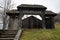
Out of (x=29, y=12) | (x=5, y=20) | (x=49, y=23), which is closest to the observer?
(x=29, y=12)

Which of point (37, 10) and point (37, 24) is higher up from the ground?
point (37, 10)

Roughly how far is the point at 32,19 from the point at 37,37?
36.7 feet

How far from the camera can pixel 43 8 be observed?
21203mm

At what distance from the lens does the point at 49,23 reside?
2452cm

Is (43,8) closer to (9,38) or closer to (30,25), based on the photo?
(30,25)

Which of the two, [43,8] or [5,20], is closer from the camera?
[43,8]

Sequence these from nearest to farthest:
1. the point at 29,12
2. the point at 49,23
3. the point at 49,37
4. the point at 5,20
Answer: the point at 49,37, the point at 29,12, the point at 49,23, the point at 5,20

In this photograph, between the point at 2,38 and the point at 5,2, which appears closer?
the point at 2,38

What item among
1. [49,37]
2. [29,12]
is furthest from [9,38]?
[29,12]

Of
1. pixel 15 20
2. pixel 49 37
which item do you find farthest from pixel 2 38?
pixel 15 20

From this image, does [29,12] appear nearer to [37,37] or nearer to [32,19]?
[32,19]

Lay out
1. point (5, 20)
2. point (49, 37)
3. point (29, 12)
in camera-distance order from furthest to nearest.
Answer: point (5, 20), point (29, 12), point (49, 37)

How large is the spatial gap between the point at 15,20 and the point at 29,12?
416 cm

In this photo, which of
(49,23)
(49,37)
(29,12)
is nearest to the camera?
(49,37)
